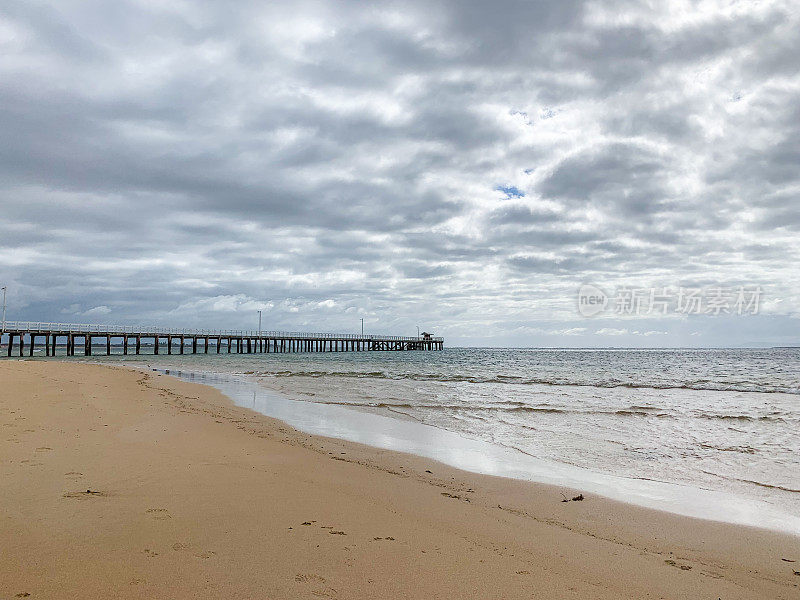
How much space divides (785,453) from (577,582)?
8.74 m


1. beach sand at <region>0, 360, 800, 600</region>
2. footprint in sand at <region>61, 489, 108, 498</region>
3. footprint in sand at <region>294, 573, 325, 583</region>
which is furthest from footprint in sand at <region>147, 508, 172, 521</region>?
footprint in sand at <region>294, 573, 325, 583</region>

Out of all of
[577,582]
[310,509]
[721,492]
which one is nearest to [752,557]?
[577,582]

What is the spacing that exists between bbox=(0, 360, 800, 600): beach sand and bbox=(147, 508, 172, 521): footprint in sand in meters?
0.02

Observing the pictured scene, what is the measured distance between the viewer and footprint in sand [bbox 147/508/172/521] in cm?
435

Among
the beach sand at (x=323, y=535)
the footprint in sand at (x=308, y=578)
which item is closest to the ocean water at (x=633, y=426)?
the beach sand at (x=323, y=535)

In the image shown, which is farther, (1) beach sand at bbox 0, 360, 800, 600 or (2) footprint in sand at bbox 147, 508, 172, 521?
(2) footprint in sand at bbox 147, 508, 172, 521

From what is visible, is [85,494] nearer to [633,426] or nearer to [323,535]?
[323,535]

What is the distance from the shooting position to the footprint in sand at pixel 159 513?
4351 mm

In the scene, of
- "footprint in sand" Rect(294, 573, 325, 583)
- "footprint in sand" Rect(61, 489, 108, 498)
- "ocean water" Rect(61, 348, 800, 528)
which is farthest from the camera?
"ocean water" Rect(61, 348, 800, 528)

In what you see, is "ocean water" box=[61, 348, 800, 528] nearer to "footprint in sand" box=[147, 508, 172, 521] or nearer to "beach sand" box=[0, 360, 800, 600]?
"beach sand" box=[0, 360, 800, 600]

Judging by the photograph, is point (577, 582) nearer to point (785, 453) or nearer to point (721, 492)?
point (721, 492)

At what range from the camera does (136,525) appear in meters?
4.14

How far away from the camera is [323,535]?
4.14 metres

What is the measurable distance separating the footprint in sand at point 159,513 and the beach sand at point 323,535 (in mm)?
16
